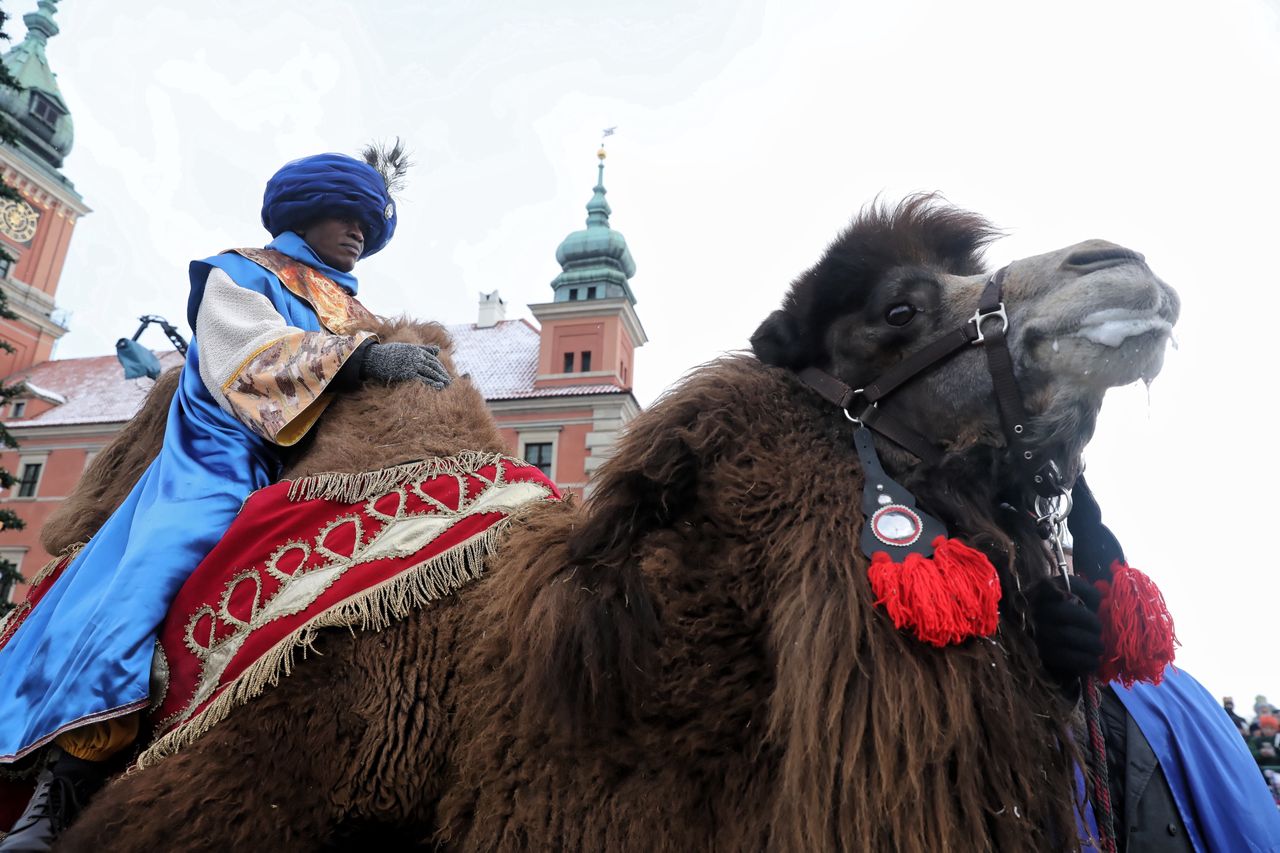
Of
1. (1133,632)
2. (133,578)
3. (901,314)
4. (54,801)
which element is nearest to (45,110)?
(133,578)

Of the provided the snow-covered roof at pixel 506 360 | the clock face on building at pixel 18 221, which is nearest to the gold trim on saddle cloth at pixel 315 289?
the snow-covered roof at pixel 506 360

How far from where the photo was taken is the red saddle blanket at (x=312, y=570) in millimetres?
2240

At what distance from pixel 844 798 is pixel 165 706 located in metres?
Result: 1.87

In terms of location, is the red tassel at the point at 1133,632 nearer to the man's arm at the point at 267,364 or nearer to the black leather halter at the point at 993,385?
the black leather halter at the point at 993,385

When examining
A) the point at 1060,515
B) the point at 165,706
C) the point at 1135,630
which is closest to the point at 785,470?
the point at 1060,515

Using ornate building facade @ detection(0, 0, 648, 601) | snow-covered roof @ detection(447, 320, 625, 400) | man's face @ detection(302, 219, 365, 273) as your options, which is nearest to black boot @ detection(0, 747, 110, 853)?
man's face @ detection(302, 219, 365, 273)

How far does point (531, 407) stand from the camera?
102ft

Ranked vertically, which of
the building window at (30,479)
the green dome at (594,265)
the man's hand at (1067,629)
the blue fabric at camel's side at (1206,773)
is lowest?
the blue fabric at camel's side at (1206,773)

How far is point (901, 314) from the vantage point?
2.14 m

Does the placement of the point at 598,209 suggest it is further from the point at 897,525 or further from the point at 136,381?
the point at 897,525

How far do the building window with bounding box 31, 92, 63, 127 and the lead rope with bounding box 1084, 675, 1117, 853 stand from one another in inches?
2143

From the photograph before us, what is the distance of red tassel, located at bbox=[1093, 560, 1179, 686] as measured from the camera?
6.32 ft

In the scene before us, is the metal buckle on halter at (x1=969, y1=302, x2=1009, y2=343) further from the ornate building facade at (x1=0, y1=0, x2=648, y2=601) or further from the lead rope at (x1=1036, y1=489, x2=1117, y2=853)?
the ornate building facade at (x1=0, y1=0, x2=648, y2=601)

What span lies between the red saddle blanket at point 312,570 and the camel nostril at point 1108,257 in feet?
5.16
